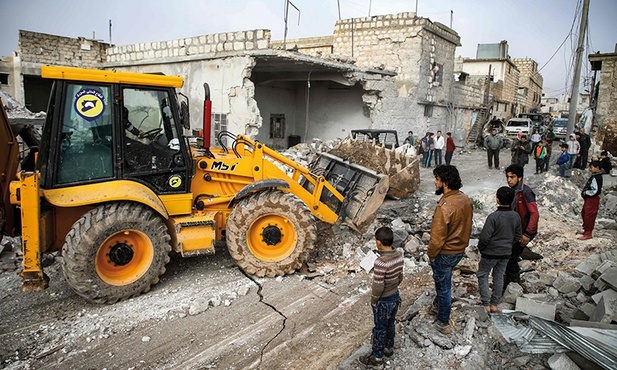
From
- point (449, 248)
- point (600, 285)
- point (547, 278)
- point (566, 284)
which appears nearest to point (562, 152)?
point (547, 278)

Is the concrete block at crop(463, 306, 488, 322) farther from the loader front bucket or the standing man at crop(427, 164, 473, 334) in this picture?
the loader front bucket

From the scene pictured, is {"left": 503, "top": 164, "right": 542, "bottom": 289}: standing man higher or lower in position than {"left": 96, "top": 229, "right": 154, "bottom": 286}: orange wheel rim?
higher

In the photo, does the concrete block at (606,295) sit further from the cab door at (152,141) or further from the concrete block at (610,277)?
the cab door at (152,141)

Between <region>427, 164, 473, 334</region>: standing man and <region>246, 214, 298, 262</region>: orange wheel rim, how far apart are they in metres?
2.04

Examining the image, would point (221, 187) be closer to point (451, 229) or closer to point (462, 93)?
point (451, 229)

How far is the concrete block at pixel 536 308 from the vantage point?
3.63 m

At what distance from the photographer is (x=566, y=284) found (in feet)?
14.0

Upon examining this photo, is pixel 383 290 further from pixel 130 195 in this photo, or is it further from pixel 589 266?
pixel 589 266

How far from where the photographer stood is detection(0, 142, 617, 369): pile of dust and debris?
11.2 ft

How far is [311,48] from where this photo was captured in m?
19.8

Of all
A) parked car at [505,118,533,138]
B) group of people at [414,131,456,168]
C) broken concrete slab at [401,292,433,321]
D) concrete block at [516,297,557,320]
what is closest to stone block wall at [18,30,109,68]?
group of people at [414,131,456,168]

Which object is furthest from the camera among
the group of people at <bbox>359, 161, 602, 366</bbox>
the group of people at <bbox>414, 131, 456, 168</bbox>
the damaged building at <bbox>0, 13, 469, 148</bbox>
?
the group of people at <bbox>414, 131, 456, 168</bbox>

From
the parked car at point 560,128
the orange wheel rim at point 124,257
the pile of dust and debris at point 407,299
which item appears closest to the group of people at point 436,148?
the pile of dust and debris at point 407,299

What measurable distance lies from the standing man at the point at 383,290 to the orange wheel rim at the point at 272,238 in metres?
2.01
